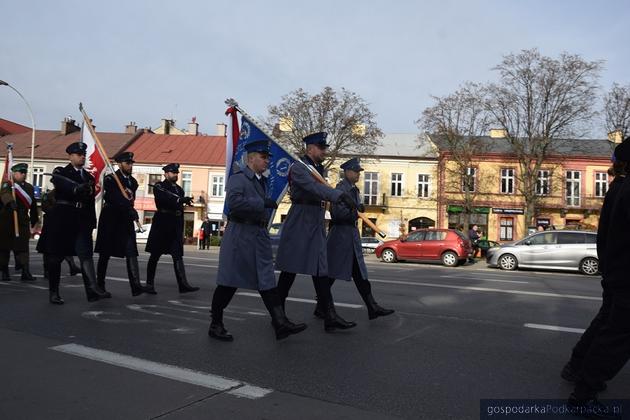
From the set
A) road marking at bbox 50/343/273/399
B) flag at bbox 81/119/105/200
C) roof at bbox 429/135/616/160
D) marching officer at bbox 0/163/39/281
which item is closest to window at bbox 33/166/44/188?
roof at bbox 429/135/616/160

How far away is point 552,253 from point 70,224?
1628 cm

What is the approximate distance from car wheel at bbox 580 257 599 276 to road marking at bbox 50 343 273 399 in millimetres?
16884

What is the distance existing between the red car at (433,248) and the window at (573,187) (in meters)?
23.6

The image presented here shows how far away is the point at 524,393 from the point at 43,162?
49.8m

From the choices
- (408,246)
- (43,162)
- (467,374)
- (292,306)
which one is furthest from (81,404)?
(43,162)

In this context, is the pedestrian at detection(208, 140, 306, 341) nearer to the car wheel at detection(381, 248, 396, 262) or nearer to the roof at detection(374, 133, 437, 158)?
the car wheel at detection(381, 248, 396, 262)

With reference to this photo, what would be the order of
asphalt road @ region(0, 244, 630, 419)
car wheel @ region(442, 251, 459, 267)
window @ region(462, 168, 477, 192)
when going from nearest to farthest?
asphalt road @ region(0, 244, 630, 419)
car wheel @ region(442, 251, 459, 267)
window @ region(462, 168, 477, 192)

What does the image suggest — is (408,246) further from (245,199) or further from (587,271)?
(245,199)

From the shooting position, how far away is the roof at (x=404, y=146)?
42.3m

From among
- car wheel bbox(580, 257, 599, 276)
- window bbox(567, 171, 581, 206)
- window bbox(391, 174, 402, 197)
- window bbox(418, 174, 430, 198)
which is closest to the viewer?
car wheel bbox(580, 257, 599, 276)

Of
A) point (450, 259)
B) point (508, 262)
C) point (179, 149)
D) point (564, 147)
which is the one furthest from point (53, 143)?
point (564, 147)

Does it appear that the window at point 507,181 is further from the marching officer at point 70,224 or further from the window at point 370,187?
the marching officer at point 70,224

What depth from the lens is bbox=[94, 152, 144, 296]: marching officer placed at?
7484 millimetres

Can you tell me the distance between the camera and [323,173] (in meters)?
5.80
